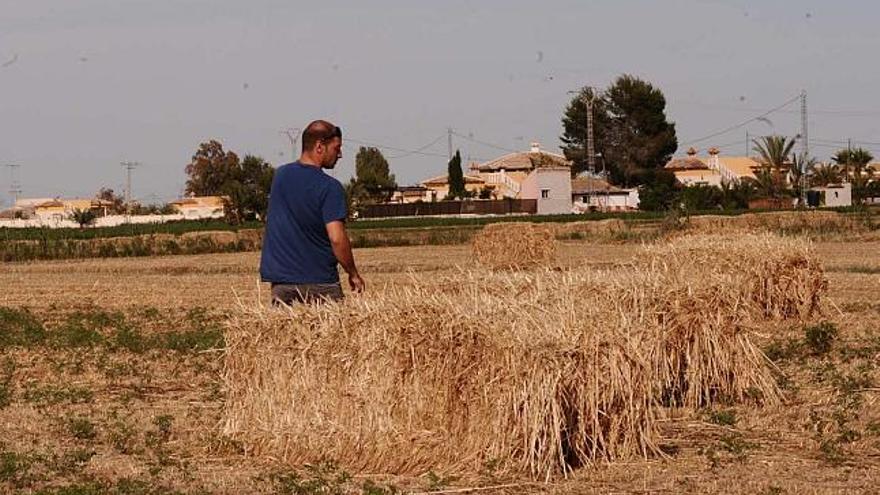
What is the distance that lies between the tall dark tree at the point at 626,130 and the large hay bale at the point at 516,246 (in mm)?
82521

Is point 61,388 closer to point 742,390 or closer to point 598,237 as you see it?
point 742,390

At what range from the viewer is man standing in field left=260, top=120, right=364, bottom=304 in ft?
32.7

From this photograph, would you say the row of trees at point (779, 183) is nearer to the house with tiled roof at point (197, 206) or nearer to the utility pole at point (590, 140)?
the utility pole at point (590, 140)

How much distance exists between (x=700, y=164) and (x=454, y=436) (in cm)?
14347

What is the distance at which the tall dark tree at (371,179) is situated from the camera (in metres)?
111

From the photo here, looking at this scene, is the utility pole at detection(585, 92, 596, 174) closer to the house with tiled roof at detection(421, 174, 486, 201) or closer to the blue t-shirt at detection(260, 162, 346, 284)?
the house with tiled roof at detection(421, 174, 486, 201)

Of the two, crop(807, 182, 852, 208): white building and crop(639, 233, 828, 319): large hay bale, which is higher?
crop(807, 182, 852, 208): white building

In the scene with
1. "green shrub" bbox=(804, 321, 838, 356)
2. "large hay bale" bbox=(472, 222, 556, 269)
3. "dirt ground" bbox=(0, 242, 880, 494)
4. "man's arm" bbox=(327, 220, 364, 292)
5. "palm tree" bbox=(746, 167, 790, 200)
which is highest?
"palm tree" bbox=(746, 167, 790, 200)

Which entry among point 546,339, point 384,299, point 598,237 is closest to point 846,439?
point 546,339

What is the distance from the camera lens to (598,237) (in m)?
55.6

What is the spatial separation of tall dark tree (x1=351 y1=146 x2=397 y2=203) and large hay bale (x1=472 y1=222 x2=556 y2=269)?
6687 cm

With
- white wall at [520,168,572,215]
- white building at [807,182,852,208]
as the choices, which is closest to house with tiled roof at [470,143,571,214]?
white wall at [520,168,572,215]

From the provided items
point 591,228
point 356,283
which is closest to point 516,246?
point 591,228

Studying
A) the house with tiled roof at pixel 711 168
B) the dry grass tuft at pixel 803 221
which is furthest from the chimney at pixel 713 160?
the dry grass tuft at pixel 803 221
